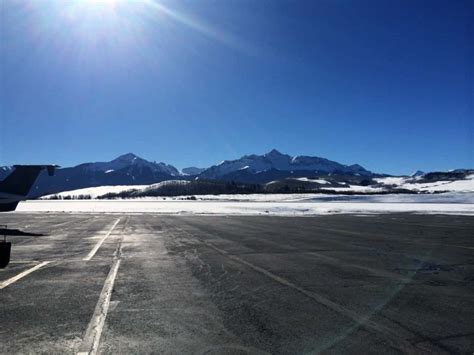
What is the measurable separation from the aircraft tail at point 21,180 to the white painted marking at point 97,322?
91.9ft

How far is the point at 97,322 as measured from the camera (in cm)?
733

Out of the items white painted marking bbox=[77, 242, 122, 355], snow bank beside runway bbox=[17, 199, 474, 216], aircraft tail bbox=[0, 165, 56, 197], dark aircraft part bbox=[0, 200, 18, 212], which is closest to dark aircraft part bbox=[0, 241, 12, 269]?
white painted marking bbox=[77, 242, 122, 355]

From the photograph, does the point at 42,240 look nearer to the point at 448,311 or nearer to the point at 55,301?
the point at 55,301

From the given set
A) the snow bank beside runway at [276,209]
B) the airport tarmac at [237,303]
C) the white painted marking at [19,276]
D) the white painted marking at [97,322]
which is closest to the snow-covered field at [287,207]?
the snow bank beside runway at [276,209]

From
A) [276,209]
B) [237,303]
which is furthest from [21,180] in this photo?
[276,209]

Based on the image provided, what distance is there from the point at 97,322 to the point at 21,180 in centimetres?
3248

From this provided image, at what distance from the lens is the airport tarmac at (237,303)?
629cm

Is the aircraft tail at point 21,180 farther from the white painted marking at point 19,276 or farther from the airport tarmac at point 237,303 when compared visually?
the white painted marking at point 19,276

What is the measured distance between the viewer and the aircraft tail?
36031mm

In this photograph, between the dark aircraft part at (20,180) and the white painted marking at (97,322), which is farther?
the dark aircraft part at (20,180)

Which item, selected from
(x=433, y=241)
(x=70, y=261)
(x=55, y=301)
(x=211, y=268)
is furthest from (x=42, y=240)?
(x=433, y=241)

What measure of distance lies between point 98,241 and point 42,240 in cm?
282

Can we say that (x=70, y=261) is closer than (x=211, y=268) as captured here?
No

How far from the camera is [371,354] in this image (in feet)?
19.1
